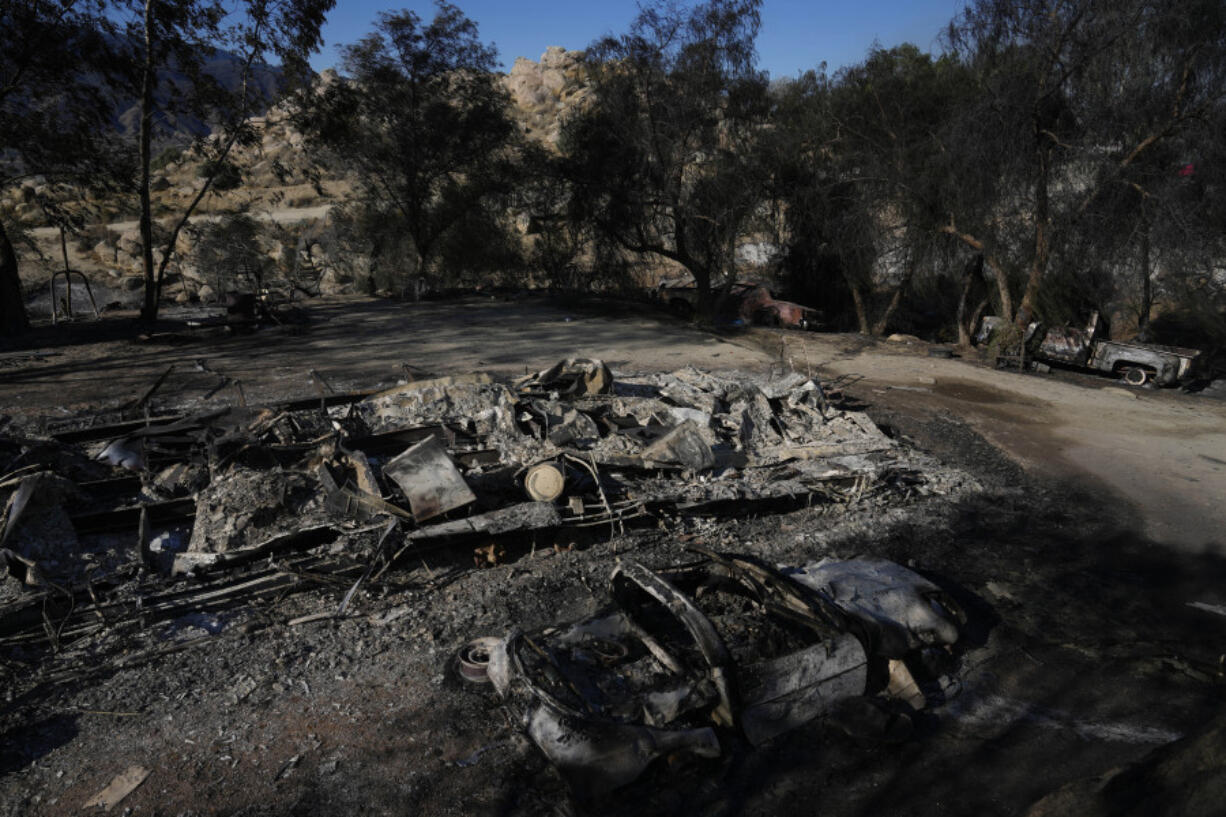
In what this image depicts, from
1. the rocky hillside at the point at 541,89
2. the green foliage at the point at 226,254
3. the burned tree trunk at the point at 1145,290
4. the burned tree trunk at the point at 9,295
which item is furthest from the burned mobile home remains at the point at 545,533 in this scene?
the rocky hillside at the point at 541,89

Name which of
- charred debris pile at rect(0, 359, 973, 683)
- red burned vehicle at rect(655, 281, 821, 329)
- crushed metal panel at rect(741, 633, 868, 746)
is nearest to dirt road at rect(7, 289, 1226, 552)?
red burned vehicle at rect(655, 281, 821, 329)

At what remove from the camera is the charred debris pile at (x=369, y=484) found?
5.14 m

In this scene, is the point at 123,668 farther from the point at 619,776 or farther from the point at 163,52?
the point at 163,52

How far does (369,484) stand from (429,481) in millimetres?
582

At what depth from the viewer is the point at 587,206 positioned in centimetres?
1883

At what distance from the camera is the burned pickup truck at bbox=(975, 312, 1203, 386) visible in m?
12.7

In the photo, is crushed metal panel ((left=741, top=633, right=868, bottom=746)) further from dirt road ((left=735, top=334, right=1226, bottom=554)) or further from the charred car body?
dirt road ((left=735, top=334, right=1226, bottom=554))

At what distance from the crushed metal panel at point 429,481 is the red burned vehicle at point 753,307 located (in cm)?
1355

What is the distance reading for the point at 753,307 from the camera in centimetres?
1881

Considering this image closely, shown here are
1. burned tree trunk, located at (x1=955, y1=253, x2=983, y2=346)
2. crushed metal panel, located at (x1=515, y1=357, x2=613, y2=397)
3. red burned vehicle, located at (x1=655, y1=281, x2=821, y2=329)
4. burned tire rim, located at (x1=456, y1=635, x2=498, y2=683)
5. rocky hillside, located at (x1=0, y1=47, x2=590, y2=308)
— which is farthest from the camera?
rocky hillside, located at (x1=0, y1=47, x2=590, y2=308)

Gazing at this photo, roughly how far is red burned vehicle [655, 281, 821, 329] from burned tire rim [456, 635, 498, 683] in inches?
598

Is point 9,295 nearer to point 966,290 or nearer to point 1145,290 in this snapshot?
point 966,290

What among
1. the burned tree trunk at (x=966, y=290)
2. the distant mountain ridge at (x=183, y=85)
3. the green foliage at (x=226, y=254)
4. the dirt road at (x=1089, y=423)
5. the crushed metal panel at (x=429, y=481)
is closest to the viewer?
the crushed metal panel at (x=429, y=481)

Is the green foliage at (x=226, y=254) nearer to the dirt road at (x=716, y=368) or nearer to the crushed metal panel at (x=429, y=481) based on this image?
the dirt road at (x=716, y=368)
